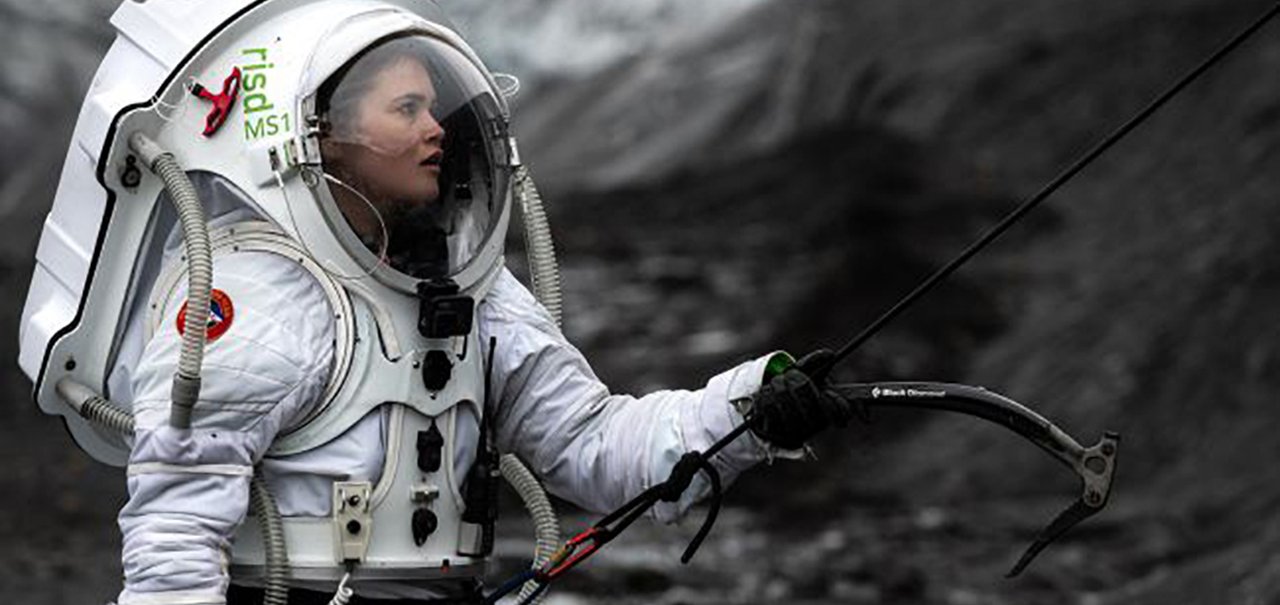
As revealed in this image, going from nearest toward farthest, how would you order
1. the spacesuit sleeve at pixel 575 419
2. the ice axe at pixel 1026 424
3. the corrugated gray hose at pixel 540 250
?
the ice axe at pixel 1026 424 → the spacesuit sleeve at pixel 575 419 → the corrugated gray hose at pixel 540 250

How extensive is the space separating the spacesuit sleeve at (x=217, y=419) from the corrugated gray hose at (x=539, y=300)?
20.4 inches

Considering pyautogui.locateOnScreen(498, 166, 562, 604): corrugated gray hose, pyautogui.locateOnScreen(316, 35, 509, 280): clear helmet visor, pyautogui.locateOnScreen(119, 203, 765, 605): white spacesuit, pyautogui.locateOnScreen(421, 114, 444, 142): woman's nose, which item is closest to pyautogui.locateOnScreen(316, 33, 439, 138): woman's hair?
pyautogui.locateOnScreen(316, 35, 509, 280): clear helmet visor

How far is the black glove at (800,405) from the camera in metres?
3.69

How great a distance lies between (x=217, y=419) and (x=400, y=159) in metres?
0.55

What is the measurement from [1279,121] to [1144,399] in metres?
2.14

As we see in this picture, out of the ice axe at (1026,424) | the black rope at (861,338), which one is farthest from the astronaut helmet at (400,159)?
the ice axe at (1026,424)

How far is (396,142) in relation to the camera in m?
3.86

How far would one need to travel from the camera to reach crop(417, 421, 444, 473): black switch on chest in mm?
3820

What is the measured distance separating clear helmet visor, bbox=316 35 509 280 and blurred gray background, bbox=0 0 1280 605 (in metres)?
3.50

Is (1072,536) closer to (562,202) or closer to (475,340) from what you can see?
(475,340)

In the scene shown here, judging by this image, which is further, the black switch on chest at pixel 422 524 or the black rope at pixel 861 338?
the black switch on chest at pixel 422 524

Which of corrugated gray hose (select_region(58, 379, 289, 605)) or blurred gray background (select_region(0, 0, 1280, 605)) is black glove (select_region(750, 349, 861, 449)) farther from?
blurred gray background (select_region(0, 0, 1280, 605))

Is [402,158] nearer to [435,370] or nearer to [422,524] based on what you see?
[435,370]

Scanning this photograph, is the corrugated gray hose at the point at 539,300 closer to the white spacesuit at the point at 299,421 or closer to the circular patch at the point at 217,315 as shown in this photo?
the white spacesuit at the point at 299,421
